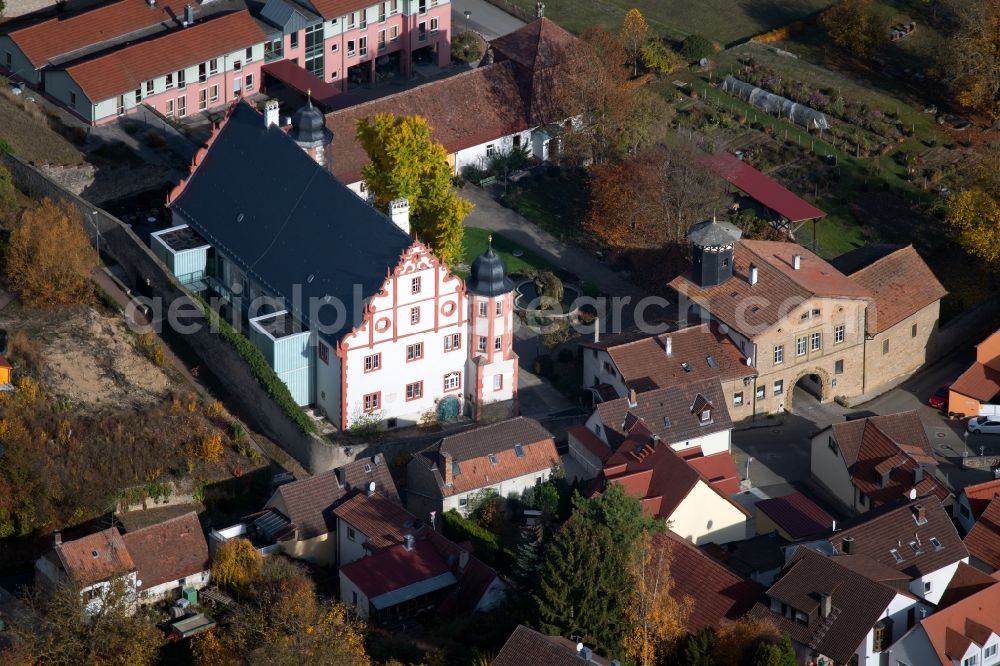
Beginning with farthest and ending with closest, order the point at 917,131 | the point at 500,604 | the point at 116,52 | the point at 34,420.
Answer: the point at 917,131 → the point at 116,52 → the point at 34,420 → the point at 500,604

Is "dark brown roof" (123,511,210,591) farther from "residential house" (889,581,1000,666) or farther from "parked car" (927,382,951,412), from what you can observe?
"parked car" (927,382,951,412)

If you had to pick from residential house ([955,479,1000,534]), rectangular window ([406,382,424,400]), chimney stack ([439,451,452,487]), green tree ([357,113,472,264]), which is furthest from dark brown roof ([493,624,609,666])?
green tree ([357,113,472,264])

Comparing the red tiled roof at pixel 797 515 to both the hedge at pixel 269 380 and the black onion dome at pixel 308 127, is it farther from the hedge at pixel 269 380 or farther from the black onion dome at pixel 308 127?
the black onion dome at pixel 308 127

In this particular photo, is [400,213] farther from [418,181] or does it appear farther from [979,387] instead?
[979,387]

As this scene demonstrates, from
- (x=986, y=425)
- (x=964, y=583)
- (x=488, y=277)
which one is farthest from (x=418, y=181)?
(x=964, y=583)

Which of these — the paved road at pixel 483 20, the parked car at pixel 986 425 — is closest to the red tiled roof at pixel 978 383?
the parked car at pixel 986 425

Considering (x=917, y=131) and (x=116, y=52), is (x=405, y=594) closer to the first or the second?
(x=116, y=52)

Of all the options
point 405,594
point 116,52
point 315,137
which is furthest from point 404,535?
point 116,52
